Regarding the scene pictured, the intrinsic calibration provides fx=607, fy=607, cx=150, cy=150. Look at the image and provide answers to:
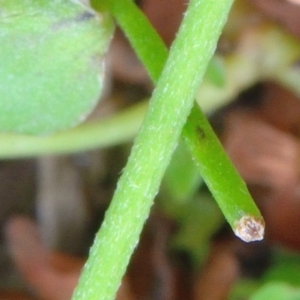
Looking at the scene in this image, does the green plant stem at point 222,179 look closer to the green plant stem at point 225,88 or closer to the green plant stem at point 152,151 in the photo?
the green plant stem at point 152,151

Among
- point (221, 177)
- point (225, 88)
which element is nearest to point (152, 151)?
point (221, 177)

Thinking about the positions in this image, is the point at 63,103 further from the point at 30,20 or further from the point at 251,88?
the point at 251,88

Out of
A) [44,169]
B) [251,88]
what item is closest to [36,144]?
[44,169]

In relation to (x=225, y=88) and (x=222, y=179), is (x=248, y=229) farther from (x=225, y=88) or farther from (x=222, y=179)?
(x=225, y=88)

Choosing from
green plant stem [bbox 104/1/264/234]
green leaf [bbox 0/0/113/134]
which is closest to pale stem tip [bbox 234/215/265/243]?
green plant stem [bbox 104/1/264/234]

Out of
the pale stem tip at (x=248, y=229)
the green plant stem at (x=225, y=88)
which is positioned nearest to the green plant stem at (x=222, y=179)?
the pale stem tip at (x=248, y=229)

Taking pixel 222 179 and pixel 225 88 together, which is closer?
pixel 222 179

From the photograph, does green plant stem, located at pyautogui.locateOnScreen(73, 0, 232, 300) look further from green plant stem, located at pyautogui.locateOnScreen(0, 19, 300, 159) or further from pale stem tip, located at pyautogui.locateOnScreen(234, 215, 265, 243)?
green plant stem, located at pyautogui.locateOnScreen(0, 19, 300, 159)
